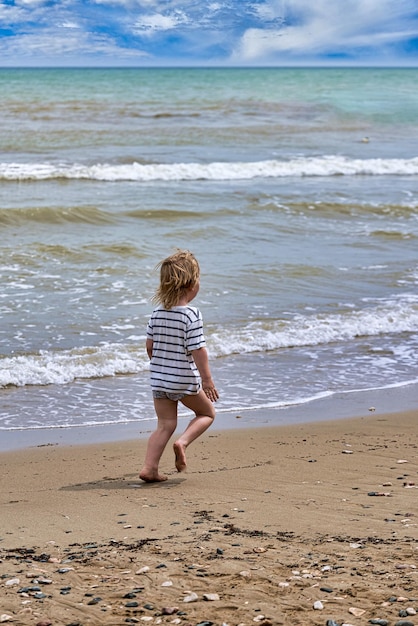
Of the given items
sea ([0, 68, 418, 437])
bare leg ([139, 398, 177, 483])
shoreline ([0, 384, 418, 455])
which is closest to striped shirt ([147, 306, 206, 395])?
bare leg ([139, 398, 177, 483])

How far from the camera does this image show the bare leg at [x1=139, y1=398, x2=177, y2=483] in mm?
4914

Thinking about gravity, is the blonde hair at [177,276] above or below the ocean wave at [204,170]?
below

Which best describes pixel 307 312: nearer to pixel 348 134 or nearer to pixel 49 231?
pixel 49 231

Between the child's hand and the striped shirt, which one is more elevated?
the striped shirt

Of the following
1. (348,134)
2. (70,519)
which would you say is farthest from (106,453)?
(348,134)

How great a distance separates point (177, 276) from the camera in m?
4.86

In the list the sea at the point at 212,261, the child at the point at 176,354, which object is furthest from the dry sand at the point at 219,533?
the sea at the point at 212,261

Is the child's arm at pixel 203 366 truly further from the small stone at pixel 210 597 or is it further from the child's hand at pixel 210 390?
the small stone at pixel 210 597

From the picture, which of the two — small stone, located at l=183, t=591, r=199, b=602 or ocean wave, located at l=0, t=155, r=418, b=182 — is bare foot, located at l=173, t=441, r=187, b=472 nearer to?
small stone, located at l=183, t=591, r=199, b=602

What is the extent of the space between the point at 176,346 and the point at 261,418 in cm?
170

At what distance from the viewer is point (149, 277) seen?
1105 centimetres

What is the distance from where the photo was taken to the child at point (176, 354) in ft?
16.1

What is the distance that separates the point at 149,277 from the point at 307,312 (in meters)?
2.49

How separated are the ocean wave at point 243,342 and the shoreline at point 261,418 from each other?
1.25 m
